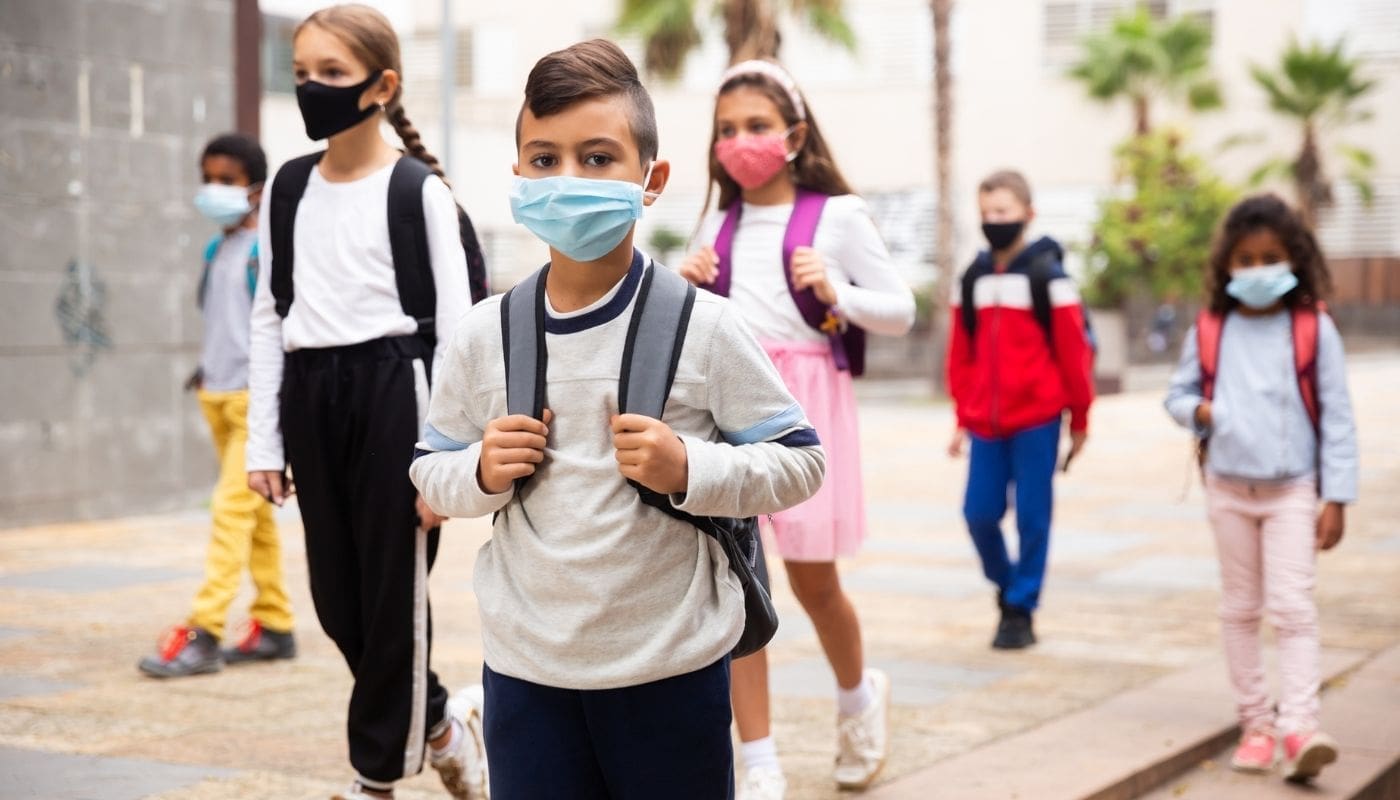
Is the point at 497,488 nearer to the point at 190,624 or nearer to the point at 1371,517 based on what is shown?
the point at 190,624

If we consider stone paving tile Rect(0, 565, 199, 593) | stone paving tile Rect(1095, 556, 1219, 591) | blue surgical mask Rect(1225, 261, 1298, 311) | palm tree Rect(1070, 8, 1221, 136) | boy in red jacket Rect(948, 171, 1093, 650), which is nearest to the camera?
blue surgical mask Rect(1225, 261, 1298, 311)

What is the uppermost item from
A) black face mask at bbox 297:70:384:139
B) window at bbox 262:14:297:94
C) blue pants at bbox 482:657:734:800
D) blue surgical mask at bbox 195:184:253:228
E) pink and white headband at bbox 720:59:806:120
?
window at bbox 262:14:297:94

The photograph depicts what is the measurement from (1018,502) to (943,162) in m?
20.5

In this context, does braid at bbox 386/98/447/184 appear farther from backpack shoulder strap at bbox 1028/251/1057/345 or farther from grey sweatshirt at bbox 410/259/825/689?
backpack shoulder strap at bbox 1028/251/1057/345

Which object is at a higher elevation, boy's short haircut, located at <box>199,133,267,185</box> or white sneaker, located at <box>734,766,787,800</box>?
boy's short haircut, located at <box>199,133,267,185</box>

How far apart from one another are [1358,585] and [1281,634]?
151 inches

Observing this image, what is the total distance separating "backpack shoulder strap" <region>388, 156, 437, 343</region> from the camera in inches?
165

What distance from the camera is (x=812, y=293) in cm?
466

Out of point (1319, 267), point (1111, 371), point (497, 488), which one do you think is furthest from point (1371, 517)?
point (1111, 371)

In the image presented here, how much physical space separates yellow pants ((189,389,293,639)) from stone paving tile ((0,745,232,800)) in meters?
1.41

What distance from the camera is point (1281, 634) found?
5.29 meters

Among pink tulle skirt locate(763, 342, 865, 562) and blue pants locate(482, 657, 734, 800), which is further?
pink tulle skirt locate(763, 342, 865, 562)

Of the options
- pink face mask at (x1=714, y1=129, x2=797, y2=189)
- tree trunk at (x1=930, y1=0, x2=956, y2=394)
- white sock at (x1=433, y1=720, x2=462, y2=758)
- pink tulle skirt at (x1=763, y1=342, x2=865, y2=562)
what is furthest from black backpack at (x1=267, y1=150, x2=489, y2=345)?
tree trunk at (x1=930, y1=0, x2=956, y2=394)

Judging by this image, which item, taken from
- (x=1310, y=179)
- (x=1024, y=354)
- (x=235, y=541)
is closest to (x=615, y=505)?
(x=235, y=541)
